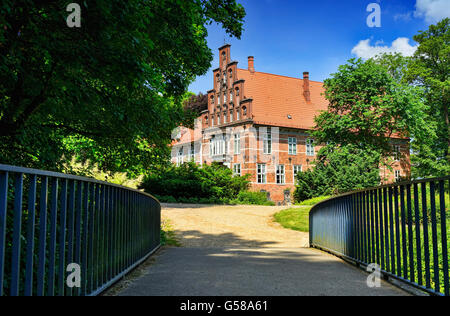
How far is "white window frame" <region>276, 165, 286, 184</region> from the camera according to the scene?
40594 millimetres

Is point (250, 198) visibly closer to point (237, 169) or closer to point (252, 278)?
point (237, 169)

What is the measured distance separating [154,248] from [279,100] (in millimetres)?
36417

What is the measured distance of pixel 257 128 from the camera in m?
39.7

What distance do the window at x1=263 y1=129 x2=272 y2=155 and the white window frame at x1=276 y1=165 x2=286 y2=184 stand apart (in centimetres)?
194

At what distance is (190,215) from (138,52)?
1424cm

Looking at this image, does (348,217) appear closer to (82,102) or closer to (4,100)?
(82,102)

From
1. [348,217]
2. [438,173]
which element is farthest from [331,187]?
[348,217]

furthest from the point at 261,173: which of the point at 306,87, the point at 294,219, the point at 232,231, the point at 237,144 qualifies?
the point at 232,231

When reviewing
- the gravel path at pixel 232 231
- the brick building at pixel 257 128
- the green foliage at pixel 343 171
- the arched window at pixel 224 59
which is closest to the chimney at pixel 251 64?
the brick building at pixel 257 128

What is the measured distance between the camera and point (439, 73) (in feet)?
128

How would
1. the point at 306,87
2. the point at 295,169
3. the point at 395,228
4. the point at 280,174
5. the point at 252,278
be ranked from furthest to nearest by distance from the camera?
1. the point at 306,87
2. the point at 295,169
3. the point at 280,174
4. the point at 252,278
5. the point at 395,228

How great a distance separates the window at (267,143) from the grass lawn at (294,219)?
1906 centimetres

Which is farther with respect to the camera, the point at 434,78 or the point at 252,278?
the point at 434,78

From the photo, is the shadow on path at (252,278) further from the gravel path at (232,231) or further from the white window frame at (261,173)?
the white window frame at (261,173)
